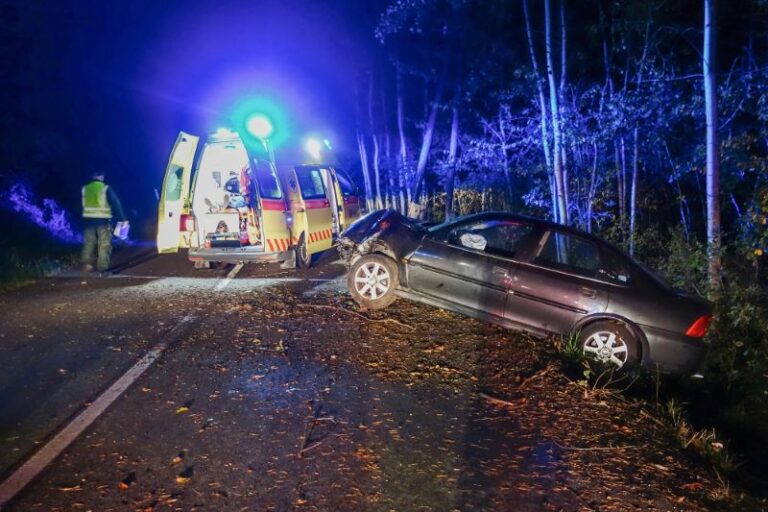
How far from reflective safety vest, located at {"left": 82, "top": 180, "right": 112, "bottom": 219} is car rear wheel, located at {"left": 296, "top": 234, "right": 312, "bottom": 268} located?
3553mm

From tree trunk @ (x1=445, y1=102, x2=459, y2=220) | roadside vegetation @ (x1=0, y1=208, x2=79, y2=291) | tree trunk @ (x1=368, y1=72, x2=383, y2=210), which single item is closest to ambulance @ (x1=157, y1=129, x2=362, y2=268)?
roadside vegetation @ (x1=0, y1=208, x2=79, y2=291)

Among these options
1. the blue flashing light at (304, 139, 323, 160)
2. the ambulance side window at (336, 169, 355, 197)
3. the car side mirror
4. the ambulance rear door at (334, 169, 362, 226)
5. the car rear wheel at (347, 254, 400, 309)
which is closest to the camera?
the car side mirror

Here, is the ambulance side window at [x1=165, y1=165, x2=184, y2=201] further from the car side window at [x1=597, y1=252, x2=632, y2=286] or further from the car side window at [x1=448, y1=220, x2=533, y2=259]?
the car side window at [x1=597, y1=252, x2=632, y2=286]

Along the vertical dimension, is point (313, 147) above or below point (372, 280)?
above

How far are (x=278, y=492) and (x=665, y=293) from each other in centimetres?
439

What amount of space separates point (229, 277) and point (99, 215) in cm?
280

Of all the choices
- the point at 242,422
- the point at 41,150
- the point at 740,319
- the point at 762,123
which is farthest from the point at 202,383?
the point at 41,150

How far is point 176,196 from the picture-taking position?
8562mm

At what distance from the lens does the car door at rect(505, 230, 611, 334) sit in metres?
5.41

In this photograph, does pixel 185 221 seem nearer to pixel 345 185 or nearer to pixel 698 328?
pixel 345 185

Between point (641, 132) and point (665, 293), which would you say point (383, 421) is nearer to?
point (665, 293)

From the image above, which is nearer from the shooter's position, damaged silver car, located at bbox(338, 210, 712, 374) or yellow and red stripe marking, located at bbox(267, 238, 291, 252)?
damaged silver car, located at bbox(338, 210, 712, 374)

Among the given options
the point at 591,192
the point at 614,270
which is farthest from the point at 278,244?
the point at 591,192

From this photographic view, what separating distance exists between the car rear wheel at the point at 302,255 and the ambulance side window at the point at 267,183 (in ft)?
3.59
